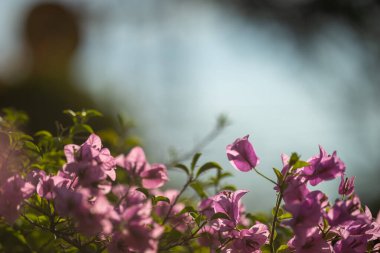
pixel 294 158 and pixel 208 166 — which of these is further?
pixel 208 166

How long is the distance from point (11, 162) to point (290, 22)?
8.50 meters

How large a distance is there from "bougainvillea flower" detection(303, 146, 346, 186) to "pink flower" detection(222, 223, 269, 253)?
0.59 feet

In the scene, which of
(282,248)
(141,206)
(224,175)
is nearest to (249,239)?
(282,248)

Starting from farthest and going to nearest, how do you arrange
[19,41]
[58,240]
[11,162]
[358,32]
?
[19,41], [358,32], [11,162], [58,240]

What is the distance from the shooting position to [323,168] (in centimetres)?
112

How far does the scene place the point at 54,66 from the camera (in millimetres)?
9164

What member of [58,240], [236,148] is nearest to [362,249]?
[236,148]

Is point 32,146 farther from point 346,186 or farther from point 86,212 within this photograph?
point 346,186

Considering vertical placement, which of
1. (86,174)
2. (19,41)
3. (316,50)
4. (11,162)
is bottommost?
(19,41)

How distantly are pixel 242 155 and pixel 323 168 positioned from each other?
203 millimetres

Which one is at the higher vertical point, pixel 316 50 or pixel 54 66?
pixel 316 50

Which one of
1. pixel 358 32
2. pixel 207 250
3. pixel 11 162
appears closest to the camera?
pixel 11 162

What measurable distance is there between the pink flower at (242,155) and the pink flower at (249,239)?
0.15m

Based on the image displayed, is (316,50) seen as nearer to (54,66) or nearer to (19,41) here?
(54,66)
